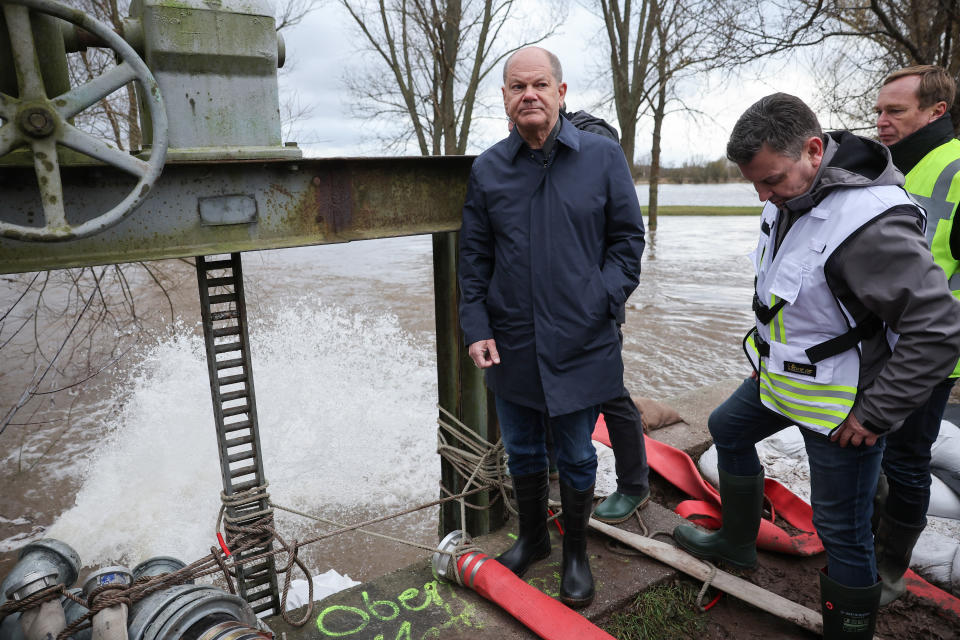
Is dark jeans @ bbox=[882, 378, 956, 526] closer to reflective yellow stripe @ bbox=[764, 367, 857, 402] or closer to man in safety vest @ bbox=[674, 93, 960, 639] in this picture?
man in safety vest @ bbox=[674, 93, 960, 639]

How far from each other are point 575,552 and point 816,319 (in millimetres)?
1233

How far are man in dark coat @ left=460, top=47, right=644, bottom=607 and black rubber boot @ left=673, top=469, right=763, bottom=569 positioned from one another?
70 centimetres

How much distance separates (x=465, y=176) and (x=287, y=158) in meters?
0.76

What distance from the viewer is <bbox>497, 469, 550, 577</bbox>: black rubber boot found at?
248 cm

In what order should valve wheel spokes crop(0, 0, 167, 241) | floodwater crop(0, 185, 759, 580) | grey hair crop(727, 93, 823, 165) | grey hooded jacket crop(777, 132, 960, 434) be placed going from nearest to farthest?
1. valve wheel spokes crop(0, 0, 167, 241)
2. grey hooded jacket crop(777, 132, 960, 434)
3. grey hair crop(727, 93, 823, 165)
4. floodwater crop(0, 185, 759, 580)

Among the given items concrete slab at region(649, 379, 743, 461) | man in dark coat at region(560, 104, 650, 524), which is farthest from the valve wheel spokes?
concrete slab at region(649, 379, 743, 461)

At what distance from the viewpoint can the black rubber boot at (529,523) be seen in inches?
97.7

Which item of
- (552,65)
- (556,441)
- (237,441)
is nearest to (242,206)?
(237,441)

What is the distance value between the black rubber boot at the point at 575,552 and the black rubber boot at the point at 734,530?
0.56 m

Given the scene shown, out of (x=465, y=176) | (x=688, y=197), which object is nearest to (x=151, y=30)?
(x=465, y=176)

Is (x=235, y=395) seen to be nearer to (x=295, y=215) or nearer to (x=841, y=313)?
(x=295, y=215)

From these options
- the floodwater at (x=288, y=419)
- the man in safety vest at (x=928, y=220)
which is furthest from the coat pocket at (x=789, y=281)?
the floodwater at (x=288, y=419)

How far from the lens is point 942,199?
2.37 metres

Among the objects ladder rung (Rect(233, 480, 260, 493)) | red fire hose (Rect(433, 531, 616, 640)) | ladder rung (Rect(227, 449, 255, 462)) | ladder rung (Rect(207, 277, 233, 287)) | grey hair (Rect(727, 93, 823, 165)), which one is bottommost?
red fire hose (Rect(433, 531, 616, 640))
